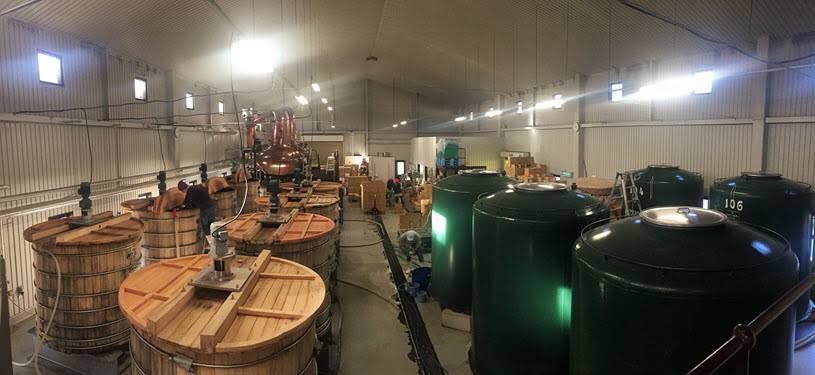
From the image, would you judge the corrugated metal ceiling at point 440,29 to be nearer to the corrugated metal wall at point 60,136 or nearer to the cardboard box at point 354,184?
the corrugated metal wall at point 60,136

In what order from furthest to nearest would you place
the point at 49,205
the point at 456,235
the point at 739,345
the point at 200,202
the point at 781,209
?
the point at 49,205
the point at 200,202
the point at 456,235
the point at 781,209
the point at 739,345

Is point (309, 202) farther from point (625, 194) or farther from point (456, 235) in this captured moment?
point (625, 194)

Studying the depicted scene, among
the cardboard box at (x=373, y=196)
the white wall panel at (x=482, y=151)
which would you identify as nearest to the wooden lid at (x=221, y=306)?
the cardboard box at (x=373, y=196)

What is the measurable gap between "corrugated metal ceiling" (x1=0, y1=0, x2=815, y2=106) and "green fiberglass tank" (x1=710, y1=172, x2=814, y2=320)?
383 centimetres

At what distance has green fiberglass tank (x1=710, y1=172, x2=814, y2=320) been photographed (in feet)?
20.8

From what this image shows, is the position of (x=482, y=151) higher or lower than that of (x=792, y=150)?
higher

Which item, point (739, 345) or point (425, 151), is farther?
point (425, 151)

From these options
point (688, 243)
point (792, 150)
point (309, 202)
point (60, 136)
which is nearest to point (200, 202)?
point (309, 202)

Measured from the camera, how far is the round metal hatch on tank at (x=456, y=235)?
728cm

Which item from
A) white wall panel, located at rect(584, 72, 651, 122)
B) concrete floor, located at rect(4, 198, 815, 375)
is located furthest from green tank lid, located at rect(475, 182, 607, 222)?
white wall panel, located at rect(584, 72, 651, 122)

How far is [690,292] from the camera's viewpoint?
9.05 feet

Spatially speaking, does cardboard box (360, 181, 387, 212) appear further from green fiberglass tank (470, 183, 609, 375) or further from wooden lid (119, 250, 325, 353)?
wooden lid (119, 250, 325, 353)

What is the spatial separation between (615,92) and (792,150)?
593 cm

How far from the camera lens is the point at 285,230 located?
5.81 metres
